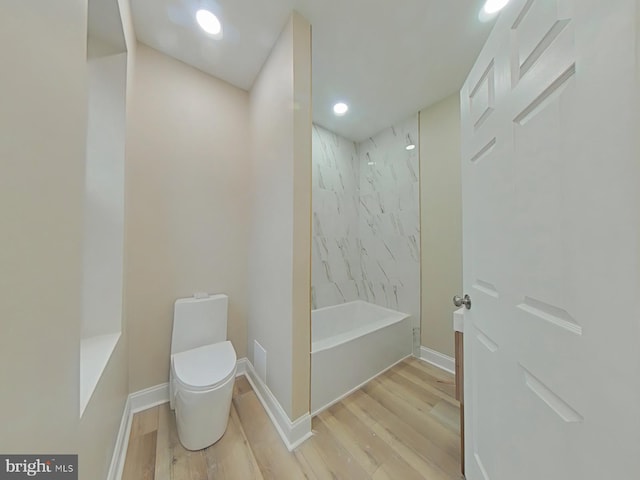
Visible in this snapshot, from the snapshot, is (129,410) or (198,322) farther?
(198,322)

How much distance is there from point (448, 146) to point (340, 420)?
99.9 inches

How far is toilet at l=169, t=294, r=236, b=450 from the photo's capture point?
4.07 feet

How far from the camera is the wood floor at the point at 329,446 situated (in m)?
1.15

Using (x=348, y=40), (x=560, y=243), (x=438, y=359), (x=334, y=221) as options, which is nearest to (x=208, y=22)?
(x=348, y=40)

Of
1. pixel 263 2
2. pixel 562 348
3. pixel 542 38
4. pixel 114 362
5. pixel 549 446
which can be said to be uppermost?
pixel 263 2

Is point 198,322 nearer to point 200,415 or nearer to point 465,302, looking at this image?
point 200,415

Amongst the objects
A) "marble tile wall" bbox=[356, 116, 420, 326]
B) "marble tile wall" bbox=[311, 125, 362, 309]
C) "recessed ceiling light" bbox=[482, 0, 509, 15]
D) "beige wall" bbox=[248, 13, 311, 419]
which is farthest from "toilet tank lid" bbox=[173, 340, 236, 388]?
"recessed ceiling light" bbox=[482, 0, 509, 15]

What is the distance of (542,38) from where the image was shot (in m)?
0.59

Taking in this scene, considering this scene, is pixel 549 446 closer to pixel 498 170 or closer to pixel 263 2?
pixel 498 170

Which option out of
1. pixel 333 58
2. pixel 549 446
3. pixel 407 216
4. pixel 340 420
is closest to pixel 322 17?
pixel 333 58

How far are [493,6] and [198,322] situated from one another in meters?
2.93

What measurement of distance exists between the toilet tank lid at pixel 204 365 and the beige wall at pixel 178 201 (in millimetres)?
329

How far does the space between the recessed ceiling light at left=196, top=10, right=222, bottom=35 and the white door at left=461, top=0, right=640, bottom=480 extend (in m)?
1.63

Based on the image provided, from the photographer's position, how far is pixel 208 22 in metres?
1.45
